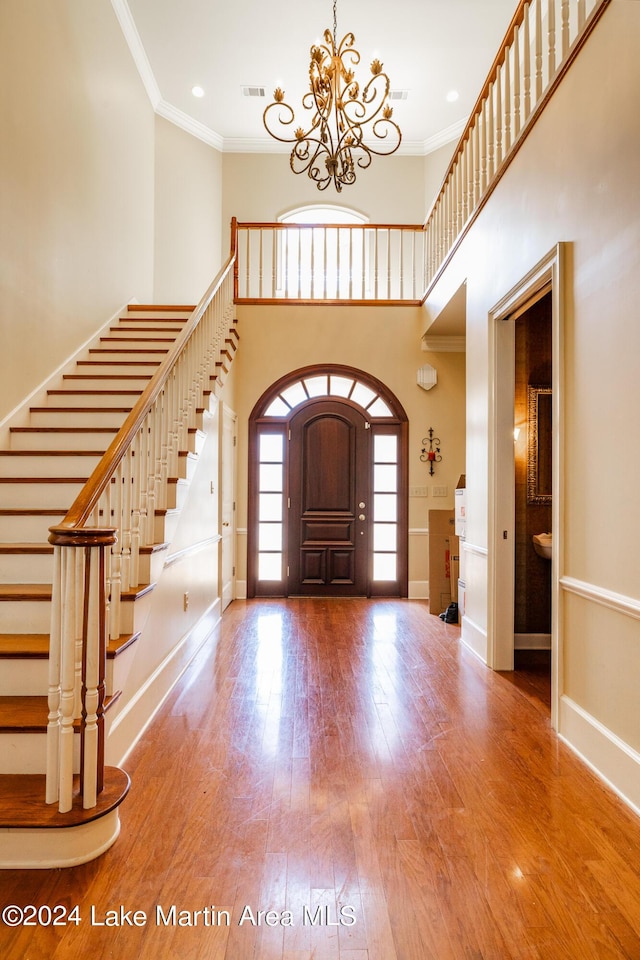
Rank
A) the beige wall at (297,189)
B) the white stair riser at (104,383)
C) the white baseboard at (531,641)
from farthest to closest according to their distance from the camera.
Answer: the beige wall at (297,189) → the white stair riser at (104,383) → the white baseboard at (531,641)

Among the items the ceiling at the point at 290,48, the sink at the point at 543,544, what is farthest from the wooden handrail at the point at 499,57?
the sink at the point at 543,544

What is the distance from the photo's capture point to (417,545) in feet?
21.4

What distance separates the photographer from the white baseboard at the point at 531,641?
167 inches

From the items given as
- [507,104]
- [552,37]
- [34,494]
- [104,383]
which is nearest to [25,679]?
[34,494]

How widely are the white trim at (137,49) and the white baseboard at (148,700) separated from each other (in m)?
5.95

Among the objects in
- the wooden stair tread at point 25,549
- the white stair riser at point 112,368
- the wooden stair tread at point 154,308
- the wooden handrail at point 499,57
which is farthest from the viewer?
the wooden stair tread at point 154,308

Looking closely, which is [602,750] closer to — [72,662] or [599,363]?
[599,363]

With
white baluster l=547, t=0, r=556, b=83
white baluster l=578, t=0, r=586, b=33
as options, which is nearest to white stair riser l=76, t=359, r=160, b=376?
white baluster l=547, t=0, r=556, b=83

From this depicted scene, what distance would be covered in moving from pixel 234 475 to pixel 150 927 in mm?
4991

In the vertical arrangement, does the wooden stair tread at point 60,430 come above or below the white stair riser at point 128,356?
below

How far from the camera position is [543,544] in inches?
159

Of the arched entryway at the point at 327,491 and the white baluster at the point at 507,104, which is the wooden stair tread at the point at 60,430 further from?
the white baluster at the point at 507,104

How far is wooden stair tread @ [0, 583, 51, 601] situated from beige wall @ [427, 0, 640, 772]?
2.42 metres

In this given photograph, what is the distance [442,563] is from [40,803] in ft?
14.9
